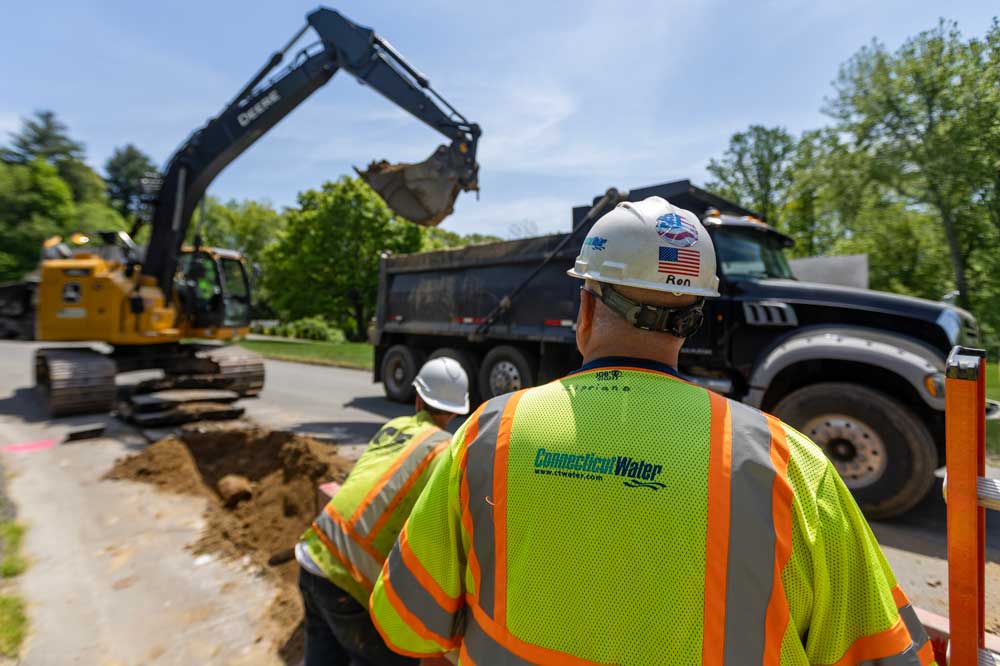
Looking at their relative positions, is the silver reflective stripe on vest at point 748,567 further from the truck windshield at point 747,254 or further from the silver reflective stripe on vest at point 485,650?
the truck windshield at point 747,254

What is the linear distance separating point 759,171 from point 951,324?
2942cm

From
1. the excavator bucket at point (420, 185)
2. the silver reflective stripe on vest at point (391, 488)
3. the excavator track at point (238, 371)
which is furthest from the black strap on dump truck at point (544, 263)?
the silver reflective stripe on vest at point (391, 488)

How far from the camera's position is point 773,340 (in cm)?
557

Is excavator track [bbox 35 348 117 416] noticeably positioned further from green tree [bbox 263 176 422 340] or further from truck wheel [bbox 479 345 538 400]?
green tree [bbox 263 176 422 340]

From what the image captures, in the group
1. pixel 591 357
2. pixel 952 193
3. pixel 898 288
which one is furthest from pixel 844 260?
pixel 591 357

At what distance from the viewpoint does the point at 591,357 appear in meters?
1.44

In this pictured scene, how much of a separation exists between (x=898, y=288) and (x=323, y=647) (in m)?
6.12

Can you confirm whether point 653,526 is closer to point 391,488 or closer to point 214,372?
point 391,488

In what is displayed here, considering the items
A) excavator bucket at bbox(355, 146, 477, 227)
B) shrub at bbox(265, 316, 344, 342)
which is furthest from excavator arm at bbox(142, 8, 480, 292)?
shrub at bbox(265, 316, 344, 342)

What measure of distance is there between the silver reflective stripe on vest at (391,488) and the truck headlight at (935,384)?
398 centimetres

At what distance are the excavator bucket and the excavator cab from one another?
4491 mm

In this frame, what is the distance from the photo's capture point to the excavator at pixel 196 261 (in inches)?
311

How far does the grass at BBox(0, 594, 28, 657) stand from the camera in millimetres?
3178

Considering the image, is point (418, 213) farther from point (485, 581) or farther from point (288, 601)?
point (485, 581)
